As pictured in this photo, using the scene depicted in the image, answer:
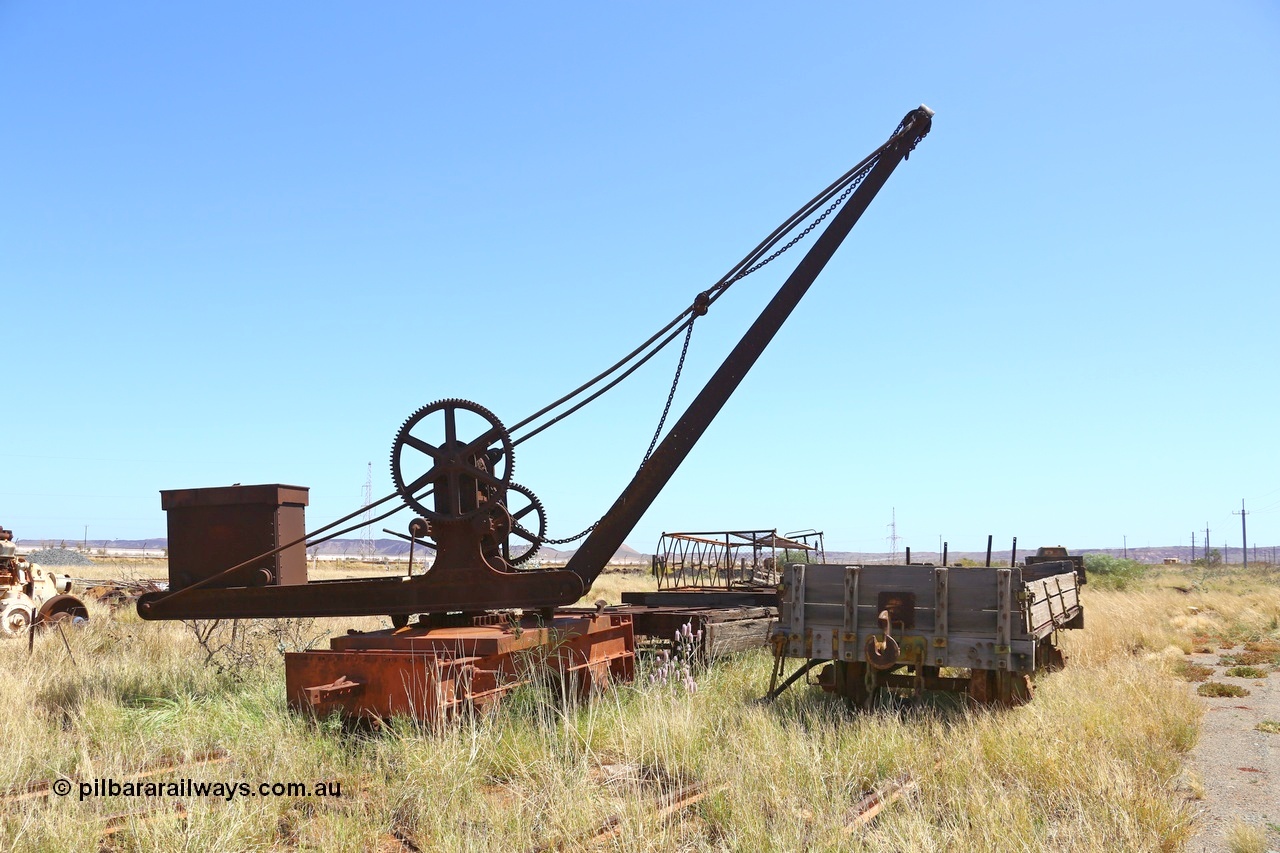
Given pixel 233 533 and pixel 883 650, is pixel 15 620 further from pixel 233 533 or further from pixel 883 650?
pixel 883 650

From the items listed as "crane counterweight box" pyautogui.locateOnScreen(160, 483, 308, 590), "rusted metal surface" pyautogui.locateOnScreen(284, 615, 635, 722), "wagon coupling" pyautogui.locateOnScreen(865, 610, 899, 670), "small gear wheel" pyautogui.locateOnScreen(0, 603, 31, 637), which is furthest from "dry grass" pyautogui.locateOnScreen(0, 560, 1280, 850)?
"small gear wheel" pyautogui.locateOnScreen(0, 603, 31, 637)

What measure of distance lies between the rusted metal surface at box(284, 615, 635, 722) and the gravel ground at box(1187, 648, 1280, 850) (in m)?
4.35

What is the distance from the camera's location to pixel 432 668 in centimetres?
639

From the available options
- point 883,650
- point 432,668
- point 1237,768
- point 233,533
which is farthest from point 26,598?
point 1237,768

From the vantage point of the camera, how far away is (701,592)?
1327cm

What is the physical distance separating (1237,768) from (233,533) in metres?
8.18

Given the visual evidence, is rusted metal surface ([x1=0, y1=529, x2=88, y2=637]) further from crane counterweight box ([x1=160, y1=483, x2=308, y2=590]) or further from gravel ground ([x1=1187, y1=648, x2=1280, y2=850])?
gravel ground ([x1=1187, y1=648, x2=1280, y2=850])

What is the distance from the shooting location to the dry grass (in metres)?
4.41

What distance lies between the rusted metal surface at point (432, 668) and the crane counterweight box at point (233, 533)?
3.94 ft

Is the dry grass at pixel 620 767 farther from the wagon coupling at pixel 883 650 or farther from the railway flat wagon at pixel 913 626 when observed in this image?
the wagon coupling at pixel 883 650

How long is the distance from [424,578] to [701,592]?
20.9 feet

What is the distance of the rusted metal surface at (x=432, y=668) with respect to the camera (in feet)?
21.0

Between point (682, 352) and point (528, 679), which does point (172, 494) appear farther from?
point (682, 352)

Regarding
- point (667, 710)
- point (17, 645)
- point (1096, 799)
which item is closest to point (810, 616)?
point (667, 710)
